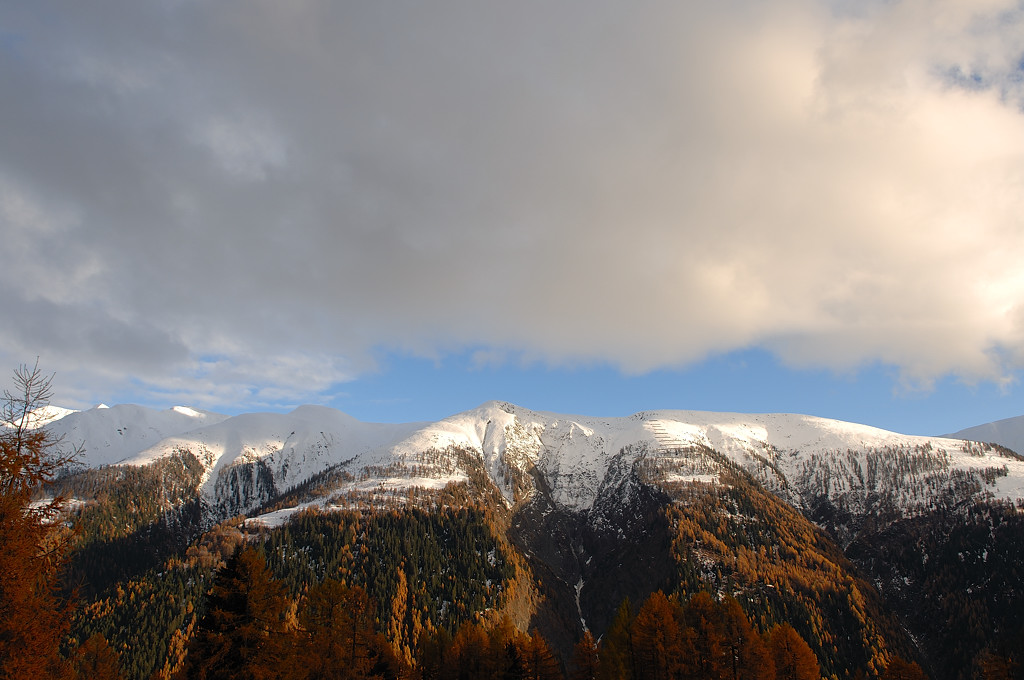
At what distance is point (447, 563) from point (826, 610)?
111m

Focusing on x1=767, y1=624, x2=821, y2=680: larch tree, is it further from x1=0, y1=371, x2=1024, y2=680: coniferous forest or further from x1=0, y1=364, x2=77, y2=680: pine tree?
x1=0, y1=364, x2=77, y2=680: pine tree

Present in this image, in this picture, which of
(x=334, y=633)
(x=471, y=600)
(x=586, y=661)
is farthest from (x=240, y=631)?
(x=471, y=600)

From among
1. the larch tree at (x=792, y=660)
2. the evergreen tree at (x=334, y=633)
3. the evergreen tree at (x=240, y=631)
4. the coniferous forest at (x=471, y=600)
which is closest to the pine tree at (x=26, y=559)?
the coniferous forest at (x=471, y=600)

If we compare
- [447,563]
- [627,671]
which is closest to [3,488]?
[627,671]

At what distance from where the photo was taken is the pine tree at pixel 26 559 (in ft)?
61.7

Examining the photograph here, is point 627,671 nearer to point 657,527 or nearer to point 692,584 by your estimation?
point 692,584

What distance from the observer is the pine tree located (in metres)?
18.8

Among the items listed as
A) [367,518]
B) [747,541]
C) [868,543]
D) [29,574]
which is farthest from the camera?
[868,543]

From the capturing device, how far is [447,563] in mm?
154375

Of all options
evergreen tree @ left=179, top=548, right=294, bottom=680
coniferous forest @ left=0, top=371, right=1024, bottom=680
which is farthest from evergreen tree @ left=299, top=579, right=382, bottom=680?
evergreen tree @ left=179, top=548, right=294, bottom=680

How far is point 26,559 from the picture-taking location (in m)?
19.4

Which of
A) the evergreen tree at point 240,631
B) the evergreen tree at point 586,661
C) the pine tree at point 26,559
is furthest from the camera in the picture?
the evergreen tree at point 586,661

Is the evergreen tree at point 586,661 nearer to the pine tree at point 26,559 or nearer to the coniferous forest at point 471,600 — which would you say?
the coniferous forest at point 471,600

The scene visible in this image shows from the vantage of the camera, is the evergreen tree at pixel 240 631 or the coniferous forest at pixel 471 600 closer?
the coniferous forest at pixel 471 600
